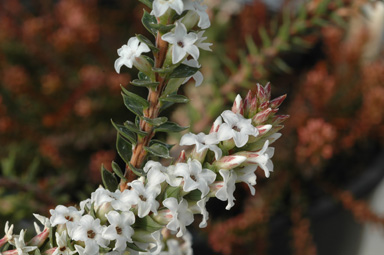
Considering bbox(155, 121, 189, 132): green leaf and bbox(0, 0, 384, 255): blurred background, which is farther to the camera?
bbox(0, 0, 384, 255): blurred background

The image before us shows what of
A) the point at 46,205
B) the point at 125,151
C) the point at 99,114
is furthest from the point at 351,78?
the point at 125,151

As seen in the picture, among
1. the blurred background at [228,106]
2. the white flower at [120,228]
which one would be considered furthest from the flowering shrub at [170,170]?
the blurred background at [228,106]

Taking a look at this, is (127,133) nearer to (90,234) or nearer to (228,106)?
(90,234)

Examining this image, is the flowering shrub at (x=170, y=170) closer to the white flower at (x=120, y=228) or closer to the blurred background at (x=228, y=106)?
the white flower at (x=120, y=228)

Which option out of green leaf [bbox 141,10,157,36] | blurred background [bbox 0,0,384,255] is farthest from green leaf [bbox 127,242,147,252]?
blurred background [bbox 0,0,384,255]

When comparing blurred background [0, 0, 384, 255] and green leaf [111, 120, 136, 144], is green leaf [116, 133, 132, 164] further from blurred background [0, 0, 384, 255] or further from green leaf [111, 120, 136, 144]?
blurred background [0, 0, 384, 255]

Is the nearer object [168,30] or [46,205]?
[168,30]

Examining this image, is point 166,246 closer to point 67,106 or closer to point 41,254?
point 41,254
